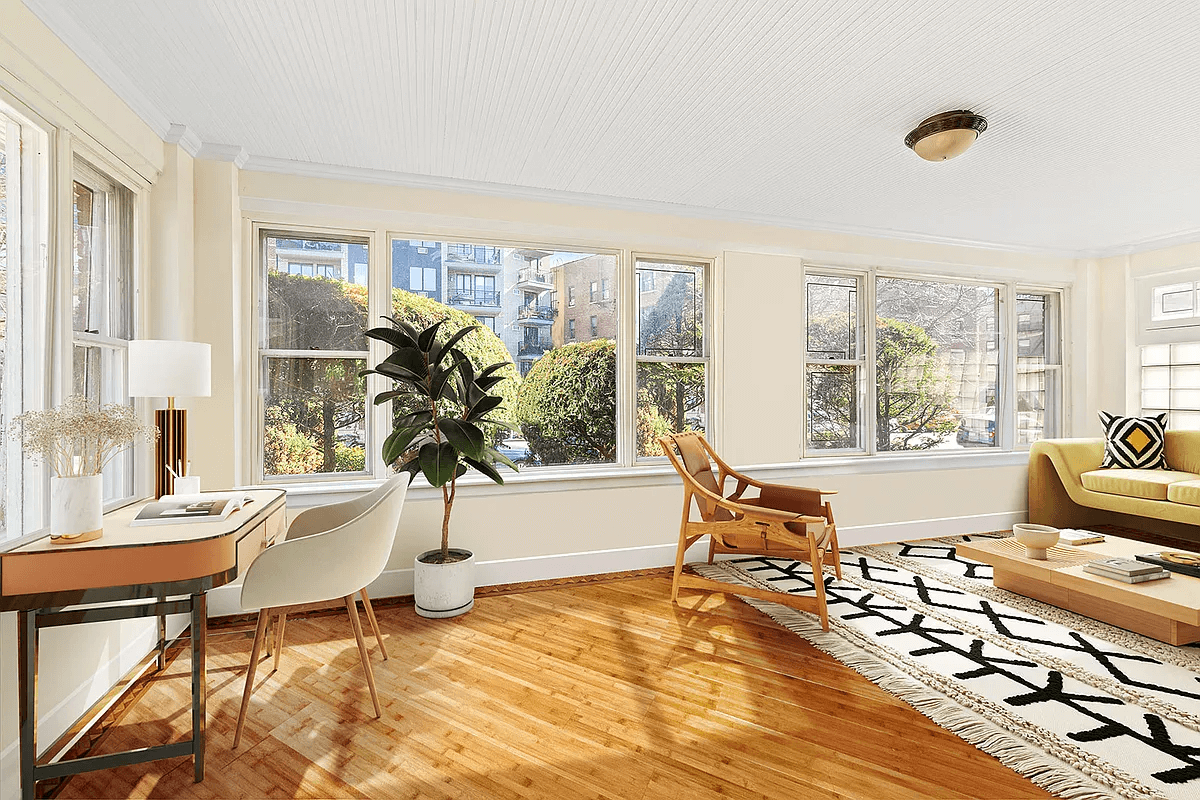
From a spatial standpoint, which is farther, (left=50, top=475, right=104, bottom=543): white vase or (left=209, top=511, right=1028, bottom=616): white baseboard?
(left=209, top=511, right=1028, bottom=616): white baseboard

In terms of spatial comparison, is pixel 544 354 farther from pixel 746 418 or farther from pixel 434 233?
pixel 746 418

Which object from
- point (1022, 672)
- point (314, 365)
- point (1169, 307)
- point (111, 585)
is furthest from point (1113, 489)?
point (111, 585)

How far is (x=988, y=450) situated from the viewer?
5254 mm

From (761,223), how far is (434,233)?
237cm

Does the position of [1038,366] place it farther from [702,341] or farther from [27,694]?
[27,694]

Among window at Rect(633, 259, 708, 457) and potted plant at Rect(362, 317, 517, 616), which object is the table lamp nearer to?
potted plant at Rect(362, 317, 517, 616)

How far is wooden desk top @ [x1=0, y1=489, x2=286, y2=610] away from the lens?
5.65 feet

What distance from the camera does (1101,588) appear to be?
9.51ft

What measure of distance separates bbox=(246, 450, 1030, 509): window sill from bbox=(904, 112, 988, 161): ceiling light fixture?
233 cm

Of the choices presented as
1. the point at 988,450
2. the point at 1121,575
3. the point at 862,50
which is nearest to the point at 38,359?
the point at 862,50

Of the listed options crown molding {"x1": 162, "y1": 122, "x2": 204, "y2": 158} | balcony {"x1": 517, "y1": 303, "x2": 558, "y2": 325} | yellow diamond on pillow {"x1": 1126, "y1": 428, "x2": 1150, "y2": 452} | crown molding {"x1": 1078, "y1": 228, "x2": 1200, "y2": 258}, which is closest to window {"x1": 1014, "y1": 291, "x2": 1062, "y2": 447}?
crown molding {"x1": 1078, "y1": 228, "x2": 1200, "y2": 258}

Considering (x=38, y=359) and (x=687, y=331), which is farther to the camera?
(x=687, y=331)

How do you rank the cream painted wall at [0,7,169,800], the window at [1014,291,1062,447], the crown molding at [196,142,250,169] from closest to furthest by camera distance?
1. the cream painted wall at [0,7,169,800]
2. the crown molding at [196,142,250,169]
3. the window at [1014,291,1062,447]

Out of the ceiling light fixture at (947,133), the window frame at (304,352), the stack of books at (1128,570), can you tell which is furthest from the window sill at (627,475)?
the ceiling light fixture at (947,133)
